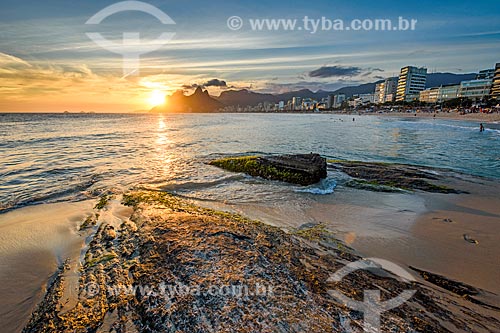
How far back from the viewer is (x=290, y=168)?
11.6m

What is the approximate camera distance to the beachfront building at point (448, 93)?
14625 centimetres

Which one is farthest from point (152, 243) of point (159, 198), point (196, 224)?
point (159, 198)

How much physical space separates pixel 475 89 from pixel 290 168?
184m

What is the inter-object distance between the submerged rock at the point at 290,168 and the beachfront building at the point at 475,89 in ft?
564

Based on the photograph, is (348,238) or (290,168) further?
(290,168)

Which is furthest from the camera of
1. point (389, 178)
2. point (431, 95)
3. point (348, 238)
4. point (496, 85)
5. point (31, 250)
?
point (431, 95)

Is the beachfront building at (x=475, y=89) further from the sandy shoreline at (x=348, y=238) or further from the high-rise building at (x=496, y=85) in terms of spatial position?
the sandy shoreline at (x=348, y=238)

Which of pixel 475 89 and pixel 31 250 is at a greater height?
pixel 475 89

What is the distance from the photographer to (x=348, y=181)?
1174 cm

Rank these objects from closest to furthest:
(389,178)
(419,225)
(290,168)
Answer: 1. (419,225)
2. (290,168)
3. (389,178)

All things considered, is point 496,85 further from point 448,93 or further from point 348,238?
point 348,238

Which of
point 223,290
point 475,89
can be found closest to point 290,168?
point 223,290

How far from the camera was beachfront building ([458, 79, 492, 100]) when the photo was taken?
131100 millimetres

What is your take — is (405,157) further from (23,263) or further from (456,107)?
(456,107)
